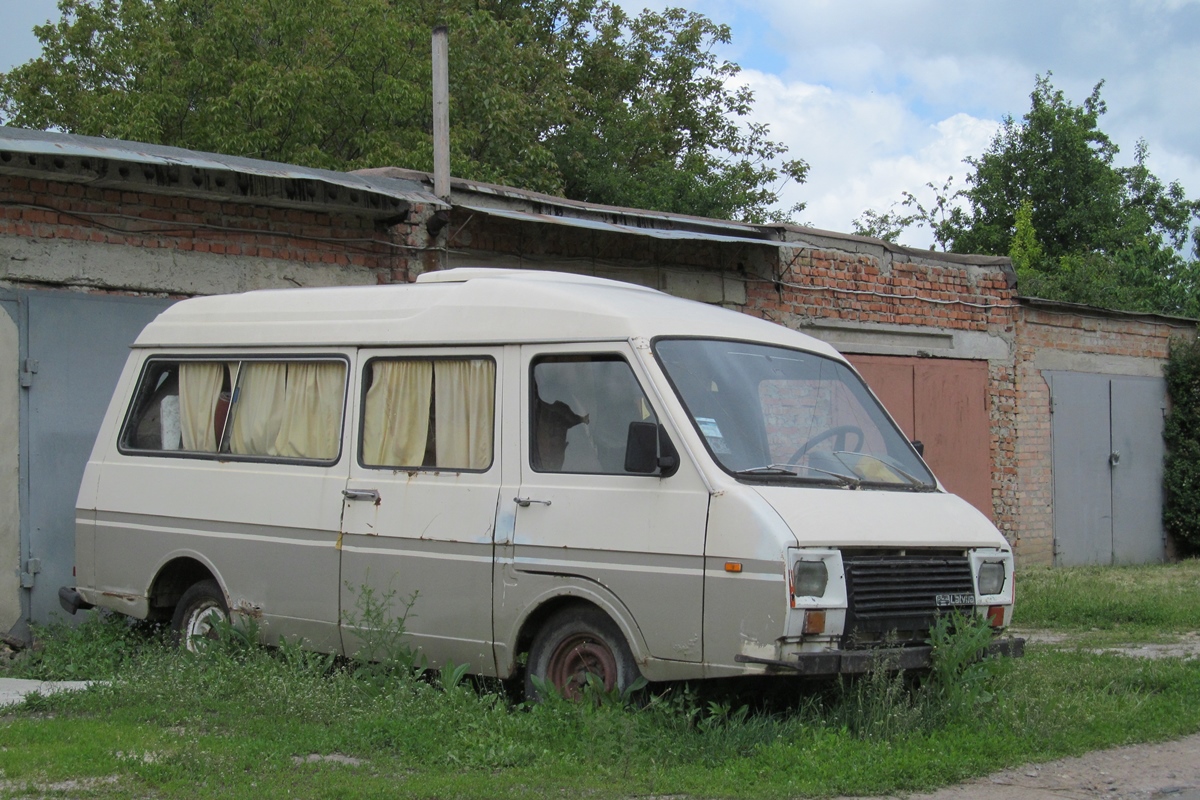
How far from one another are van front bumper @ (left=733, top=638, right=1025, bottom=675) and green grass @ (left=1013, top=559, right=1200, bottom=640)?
463 cm

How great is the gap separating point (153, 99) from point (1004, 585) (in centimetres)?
1819

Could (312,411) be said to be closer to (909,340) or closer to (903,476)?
(903,476)

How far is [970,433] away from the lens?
14.9 meters

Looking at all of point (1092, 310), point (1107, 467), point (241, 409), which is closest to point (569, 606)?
point (241, 409)

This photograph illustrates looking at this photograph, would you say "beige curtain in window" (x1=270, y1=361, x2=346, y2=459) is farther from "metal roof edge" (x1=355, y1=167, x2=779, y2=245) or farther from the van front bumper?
"metal roof edge" (x1=355, y1=167, x2=779, y2=245)

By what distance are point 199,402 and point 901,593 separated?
4532mm

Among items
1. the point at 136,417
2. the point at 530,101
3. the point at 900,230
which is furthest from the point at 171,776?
the point at 900,230

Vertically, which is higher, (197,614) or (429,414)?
(429,414)

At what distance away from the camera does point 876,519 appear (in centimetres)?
601

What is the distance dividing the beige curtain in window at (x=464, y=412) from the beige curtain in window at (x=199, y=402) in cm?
184

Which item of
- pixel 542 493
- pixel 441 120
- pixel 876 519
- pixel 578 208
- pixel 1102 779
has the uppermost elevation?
pixel 441 120

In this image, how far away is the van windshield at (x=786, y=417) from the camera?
617cm

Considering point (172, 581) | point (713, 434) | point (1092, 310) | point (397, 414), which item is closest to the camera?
point (713, 434)

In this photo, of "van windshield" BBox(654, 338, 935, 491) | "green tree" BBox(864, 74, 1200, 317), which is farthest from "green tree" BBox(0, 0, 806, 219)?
"van windshield" BBox(654, 338, 935, 491)
